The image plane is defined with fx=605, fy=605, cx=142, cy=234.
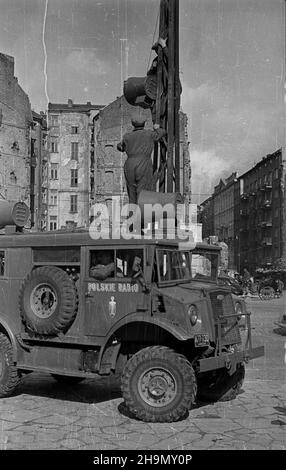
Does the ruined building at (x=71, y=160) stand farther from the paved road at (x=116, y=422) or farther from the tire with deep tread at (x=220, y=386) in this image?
the tire with deep tread at (x=220, y=386)

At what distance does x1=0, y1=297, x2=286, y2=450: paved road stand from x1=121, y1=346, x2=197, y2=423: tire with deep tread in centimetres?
14

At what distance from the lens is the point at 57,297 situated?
8.06 m

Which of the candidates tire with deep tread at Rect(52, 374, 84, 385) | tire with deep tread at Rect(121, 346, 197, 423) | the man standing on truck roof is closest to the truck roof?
tire with deep tread at Rect(121, 346, 197, 423)

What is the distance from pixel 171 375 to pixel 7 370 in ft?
8.59

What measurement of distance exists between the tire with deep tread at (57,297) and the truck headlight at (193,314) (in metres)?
1.60

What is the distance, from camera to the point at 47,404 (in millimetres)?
8586

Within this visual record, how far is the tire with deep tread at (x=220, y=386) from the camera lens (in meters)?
8.90

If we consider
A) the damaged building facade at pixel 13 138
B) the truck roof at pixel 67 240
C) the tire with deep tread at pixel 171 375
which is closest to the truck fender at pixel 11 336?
the truck roof at pixel 67 240

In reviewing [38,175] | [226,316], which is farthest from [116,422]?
[38,175]

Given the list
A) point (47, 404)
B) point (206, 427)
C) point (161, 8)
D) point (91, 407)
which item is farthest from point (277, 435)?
point (161, 8)

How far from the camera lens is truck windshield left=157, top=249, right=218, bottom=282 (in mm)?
7996

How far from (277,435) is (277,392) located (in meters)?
2.63

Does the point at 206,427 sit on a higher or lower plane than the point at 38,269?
lower
